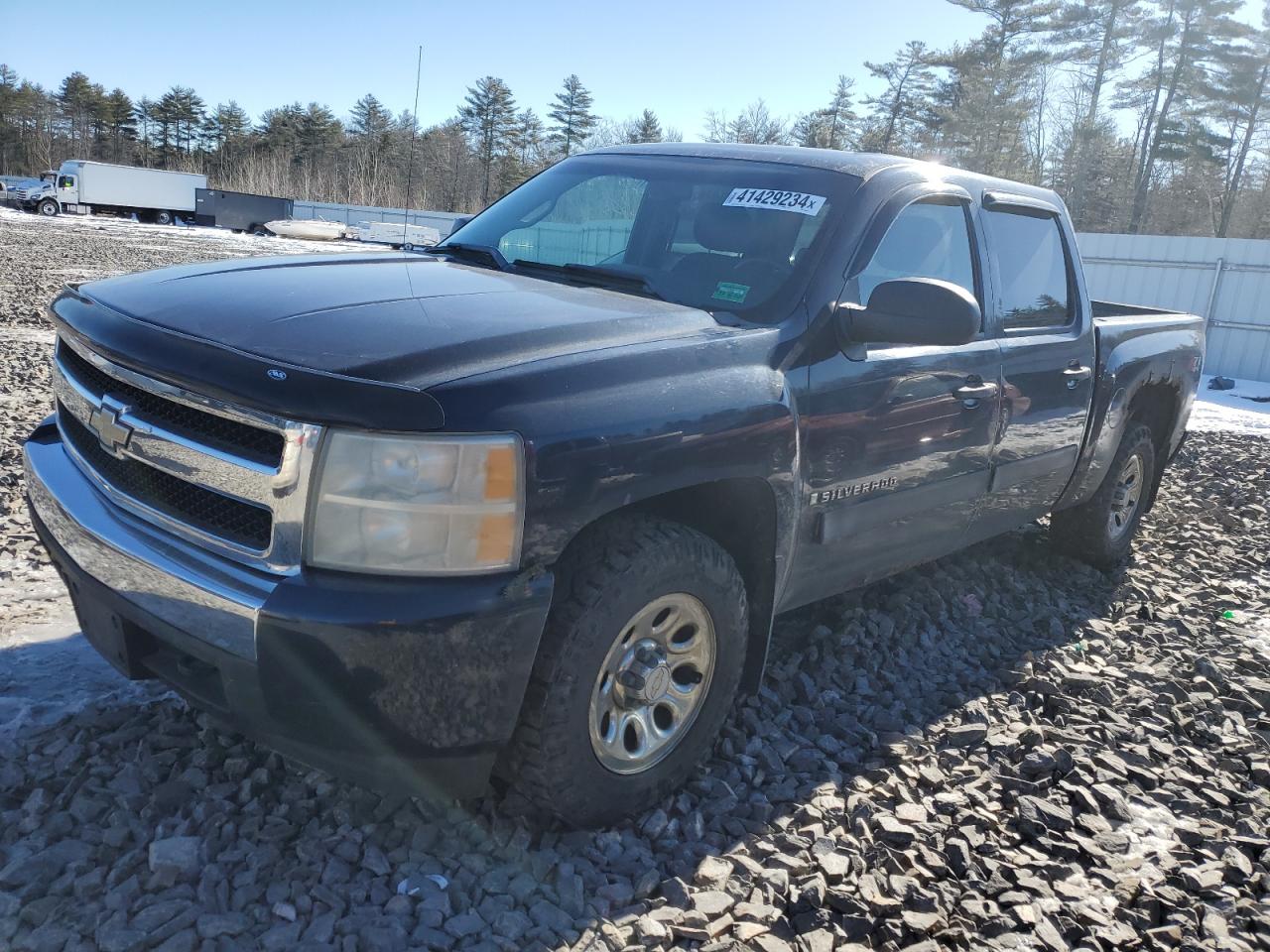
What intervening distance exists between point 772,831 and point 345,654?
1.39 meters

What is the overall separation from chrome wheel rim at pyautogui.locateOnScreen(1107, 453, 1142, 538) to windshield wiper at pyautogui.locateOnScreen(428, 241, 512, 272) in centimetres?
350

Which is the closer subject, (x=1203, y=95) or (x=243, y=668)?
(x=243, y=668)

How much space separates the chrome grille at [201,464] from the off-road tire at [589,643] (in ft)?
2.08

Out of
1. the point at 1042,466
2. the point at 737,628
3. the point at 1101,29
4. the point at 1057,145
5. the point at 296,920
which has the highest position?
the point at 1101,29

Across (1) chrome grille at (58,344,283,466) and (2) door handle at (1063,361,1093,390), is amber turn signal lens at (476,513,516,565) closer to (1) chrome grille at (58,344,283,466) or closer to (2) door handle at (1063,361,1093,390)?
(1) chrome grille at (58,344,283,466)

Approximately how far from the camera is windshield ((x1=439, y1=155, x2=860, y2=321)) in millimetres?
3094

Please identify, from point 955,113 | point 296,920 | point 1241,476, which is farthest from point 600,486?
point 955,113

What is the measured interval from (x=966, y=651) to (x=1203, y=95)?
39164mm

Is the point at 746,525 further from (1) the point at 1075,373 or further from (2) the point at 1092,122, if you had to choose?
(2) the point at 1092,122

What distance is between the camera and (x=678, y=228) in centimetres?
343

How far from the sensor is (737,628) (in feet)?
9.16

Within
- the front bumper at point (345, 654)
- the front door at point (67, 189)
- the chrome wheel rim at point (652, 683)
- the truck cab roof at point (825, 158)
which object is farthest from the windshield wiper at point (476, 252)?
the front door at point (67, 189)

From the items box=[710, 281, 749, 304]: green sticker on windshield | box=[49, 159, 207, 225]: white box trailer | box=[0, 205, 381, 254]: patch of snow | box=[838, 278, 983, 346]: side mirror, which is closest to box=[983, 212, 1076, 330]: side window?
box=[838, 278, 983, 346]: side mirror

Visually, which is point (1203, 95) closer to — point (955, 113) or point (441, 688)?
point (955, 113)
